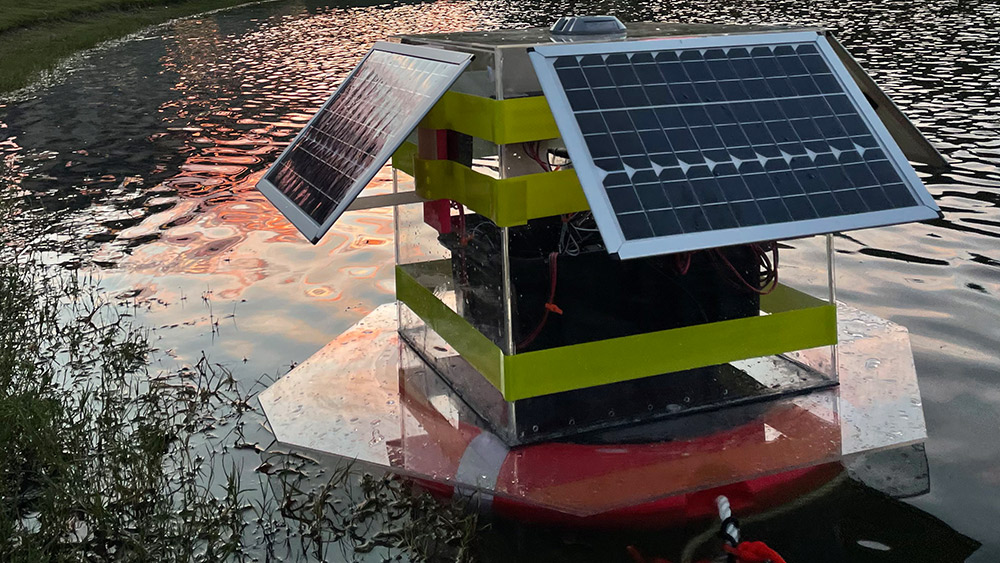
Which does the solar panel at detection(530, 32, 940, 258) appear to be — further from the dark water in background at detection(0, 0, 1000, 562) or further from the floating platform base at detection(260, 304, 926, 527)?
the dark water in background at detection(0, 0, 1000, 562)

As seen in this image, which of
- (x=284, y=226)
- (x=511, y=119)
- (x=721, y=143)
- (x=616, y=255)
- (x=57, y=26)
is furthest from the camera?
(x=57, y=26)

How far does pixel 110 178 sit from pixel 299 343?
845 centimetres

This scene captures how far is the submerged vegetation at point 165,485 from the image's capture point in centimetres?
571

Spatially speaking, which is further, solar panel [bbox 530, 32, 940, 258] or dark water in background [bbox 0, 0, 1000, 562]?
dark water in background [bbox 0, 0, 1000, 562]

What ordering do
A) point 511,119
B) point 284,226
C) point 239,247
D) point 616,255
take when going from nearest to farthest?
point 616,255 → point 511,119 → point 239,247 → point 284,226

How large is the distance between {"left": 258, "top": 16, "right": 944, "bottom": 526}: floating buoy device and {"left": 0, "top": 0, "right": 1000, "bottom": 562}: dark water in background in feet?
2.37

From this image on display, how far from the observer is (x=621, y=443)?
646cm

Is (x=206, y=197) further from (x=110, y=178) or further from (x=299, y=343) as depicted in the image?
(x=299, y=343)

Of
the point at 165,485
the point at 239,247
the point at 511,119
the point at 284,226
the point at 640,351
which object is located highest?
the point at 511,119

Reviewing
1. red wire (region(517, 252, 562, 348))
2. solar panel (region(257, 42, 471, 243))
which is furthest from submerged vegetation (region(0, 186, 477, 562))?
solar panel (region(257, 42, 471, 243))

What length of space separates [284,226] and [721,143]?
856 centimetres

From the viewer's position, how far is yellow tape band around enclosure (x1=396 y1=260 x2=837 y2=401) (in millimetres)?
6242

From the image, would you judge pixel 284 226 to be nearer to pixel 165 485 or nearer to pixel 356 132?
pixel 356 132

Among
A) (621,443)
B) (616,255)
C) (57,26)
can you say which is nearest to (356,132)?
(616,255)
